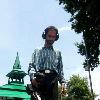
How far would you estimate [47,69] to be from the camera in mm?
5852

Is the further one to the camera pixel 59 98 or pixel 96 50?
pixel 96 50

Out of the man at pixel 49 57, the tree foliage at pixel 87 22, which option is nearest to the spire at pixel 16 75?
the tree foliage at pixel 87 22

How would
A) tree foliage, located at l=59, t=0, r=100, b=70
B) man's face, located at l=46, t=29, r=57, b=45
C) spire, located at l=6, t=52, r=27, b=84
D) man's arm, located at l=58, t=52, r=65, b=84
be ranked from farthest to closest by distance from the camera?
spire, located at l=6, t=52, r=27, b=84 < tree foliage, located at l=59, t=0, r=100, b=70 < man's arm, located at l=58, t=52, r=65, b=84 < man's face, located at l=46, t=29, r=57, b=45

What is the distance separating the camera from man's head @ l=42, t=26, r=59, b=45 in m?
6.01

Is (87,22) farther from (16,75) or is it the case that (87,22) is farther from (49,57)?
(49,57)

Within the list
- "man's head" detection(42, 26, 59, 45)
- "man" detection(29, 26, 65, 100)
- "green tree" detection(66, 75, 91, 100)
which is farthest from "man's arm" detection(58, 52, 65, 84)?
"green tree" detection(66, 75, 91, 100)

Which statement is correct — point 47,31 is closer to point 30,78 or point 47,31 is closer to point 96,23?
point 30,78

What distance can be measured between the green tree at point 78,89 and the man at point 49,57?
64.8 m

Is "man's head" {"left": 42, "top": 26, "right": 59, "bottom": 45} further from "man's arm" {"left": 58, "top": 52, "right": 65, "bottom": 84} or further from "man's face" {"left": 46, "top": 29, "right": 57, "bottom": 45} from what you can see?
"man's arm" {"left": 58, "top": 52, "right": 65, "bottom": 84}

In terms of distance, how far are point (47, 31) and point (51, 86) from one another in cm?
103

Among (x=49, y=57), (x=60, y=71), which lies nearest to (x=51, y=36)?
(x=49, y=57)

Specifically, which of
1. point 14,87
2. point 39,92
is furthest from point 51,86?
point 14,87

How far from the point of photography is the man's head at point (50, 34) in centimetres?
601

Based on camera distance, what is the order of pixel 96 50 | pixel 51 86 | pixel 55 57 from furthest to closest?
1. pixel 96 50
2. pixel 55 57
3. pixel 51 86
